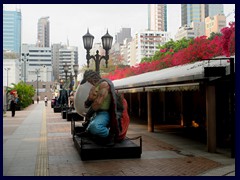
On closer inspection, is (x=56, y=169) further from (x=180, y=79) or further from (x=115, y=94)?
(x=180, y=79)

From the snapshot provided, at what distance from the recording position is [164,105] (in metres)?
21.1

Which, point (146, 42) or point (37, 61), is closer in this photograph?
point (37, 61)

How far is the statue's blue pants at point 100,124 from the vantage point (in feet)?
27.4

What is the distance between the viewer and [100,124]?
8.49m

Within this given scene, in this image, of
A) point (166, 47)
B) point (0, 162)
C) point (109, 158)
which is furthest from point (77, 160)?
point (166, 47)

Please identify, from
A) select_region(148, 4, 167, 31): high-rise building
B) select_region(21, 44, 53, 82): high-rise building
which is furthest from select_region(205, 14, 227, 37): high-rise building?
select_region(148, 4, 167, 31): high-rise building

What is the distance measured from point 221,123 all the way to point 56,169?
22.9ft

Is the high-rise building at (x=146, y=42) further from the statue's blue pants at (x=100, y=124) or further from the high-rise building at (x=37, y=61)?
the statue's blue pants at (x=100, y=124)

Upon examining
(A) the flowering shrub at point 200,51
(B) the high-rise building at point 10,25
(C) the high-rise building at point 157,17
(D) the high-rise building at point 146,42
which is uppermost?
(C) the high-rise building at point 157,17

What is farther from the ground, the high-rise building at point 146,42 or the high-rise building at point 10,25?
the high-rise building at point 146,42

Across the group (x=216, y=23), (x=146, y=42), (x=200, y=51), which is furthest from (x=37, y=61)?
(x=200, y=51)

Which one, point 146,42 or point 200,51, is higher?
point 146,42

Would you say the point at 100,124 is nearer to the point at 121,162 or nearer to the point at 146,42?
the point at 121,162

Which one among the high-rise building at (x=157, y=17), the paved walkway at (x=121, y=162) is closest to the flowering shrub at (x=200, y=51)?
the paved walkway at (x=121, y=162)
